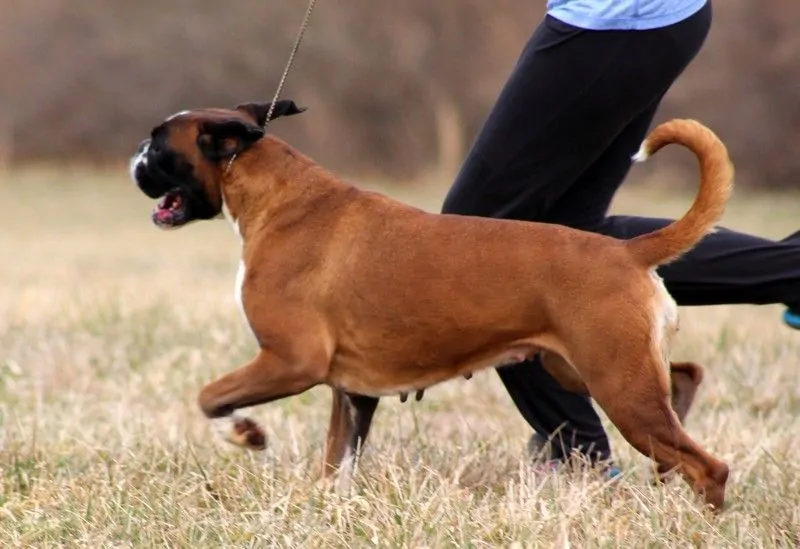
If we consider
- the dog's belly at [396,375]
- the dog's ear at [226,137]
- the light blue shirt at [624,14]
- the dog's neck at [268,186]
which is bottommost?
the dog's belly at [396,375]

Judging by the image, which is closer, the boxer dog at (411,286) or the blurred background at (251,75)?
the boxer dog at (411,286)

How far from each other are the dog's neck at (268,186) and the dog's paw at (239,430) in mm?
555

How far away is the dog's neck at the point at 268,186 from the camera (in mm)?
4062

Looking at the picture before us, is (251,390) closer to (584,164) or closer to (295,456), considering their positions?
(295,456)

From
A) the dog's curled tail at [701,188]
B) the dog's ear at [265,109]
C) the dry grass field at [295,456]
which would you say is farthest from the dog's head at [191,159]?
the dog's curled tail at [701,188]

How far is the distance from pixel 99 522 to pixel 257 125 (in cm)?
134

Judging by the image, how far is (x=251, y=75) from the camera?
99.7 feet

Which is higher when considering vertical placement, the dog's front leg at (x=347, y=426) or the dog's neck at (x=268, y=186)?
the dog's neck at (x=268, y=186)

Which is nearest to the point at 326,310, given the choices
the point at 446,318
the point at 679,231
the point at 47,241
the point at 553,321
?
the point at 446,318

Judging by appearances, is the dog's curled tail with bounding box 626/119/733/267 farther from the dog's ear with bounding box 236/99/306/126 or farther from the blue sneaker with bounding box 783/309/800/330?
the dog's ear with bounding box 236/99/306/126

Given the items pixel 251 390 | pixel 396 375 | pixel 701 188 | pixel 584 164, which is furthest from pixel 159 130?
pixel 701 188

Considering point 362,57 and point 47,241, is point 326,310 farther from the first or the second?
point 362,57

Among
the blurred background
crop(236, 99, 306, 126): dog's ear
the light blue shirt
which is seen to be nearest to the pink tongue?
crop(236, 99, 306, 126): dog's ear

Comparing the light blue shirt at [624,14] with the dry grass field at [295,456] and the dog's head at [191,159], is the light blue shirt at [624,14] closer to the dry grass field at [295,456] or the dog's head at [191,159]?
the dog's head at [191,159]
